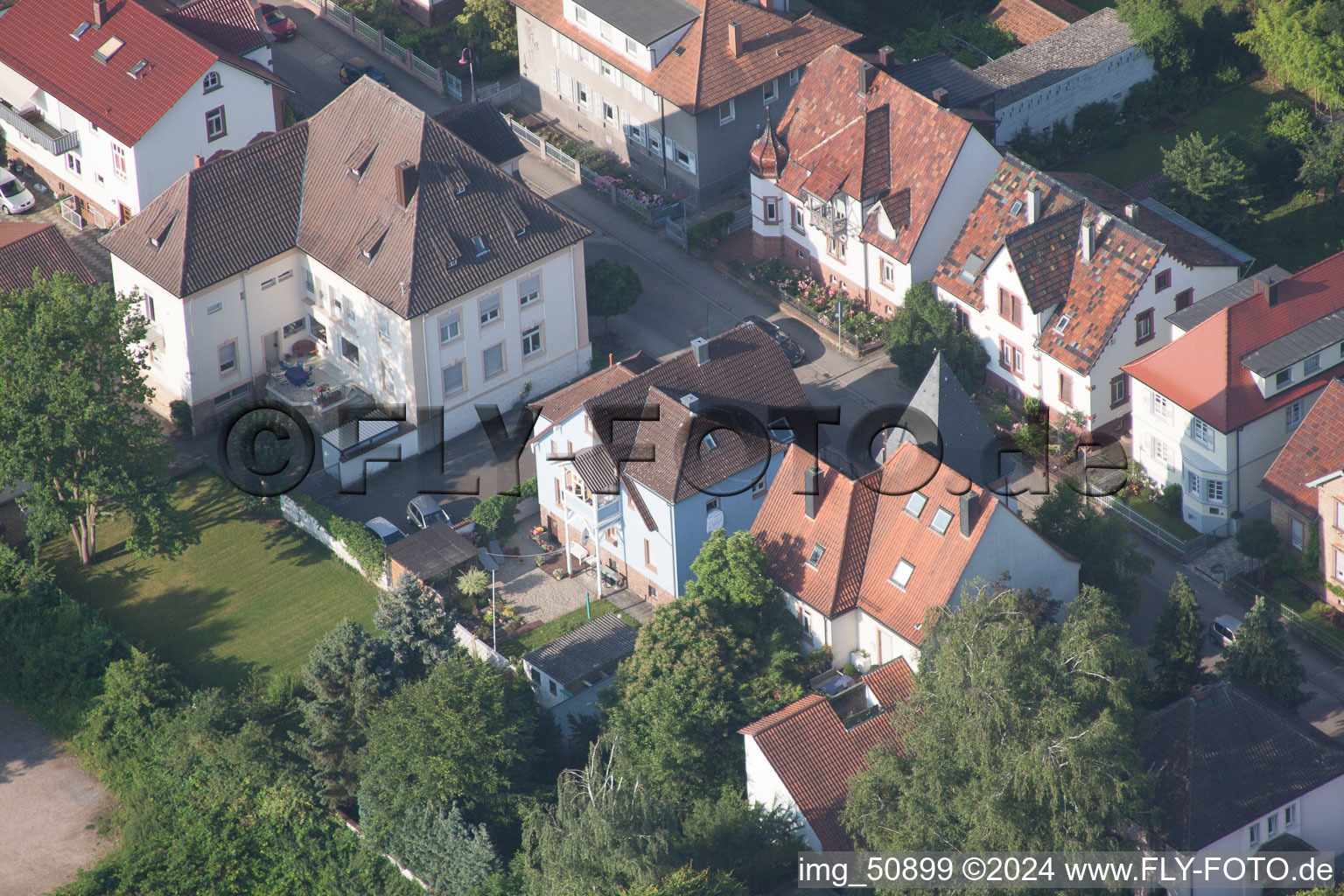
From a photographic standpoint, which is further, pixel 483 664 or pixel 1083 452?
pixel 1083 452

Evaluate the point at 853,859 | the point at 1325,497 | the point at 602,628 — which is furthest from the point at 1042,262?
the point at 853,859

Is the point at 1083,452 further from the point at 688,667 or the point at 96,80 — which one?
the point at 96,80

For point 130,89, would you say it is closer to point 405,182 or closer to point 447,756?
point 405,182

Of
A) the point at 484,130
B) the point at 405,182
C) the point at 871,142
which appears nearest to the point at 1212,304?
the point at 871,142

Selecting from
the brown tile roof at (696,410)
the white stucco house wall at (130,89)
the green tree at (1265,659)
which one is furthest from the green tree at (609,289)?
the green tree at (1265,659)

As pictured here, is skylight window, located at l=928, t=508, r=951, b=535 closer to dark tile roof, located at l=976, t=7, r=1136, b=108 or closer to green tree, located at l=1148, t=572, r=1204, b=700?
green tree, located at l=1148, t=572, r=1204, b=700

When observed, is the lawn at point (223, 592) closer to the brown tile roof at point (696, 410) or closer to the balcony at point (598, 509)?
the balcony at point (598, 509)

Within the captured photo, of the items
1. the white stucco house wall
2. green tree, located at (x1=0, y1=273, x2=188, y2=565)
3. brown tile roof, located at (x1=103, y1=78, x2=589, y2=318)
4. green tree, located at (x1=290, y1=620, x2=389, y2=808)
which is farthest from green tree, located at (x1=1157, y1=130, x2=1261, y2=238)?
green tree, located at (x1=0, y1=273, x2=188, y2=565)
